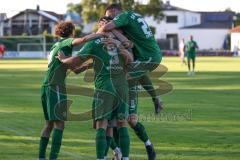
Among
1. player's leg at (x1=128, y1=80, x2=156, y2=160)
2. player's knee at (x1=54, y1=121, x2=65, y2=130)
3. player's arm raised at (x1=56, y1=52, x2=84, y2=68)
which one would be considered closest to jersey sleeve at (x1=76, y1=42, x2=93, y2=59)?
player's arm raised at (x1=56, y1=52, x2=84, y2=68)

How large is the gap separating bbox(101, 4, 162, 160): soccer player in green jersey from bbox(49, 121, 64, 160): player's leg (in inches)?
42.5

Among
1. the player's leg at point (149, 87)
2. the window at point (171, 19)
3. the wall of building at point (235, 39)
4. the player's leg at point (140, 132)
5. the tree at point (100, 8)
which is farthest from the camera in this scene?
the window at point (171, 19)

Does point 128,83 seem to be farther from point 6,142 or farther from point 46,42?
point 46,42

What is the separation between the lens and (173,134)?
51.5ft

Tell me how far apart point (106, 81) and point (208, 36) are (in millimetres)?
135058

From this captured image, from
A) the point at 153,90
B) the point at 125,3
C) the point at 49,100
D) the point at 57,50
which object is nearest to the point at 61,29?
the point at 57,50

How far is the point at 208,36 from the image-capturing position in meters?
145

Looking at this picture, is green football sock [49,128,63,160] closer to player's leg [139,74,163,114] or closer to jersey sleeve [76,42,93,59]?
jersey sleeve [76,42,93,59]

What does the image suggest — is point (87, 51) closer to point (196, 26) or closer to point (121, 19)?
point (121, 19)

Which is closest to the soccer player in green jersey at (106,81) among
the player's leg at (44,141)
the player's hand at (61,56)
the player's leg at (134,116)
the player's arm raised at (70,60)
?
the player's arm raised at (70,60)

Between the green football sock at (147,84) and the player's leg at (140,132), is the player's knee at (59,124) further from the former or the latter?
the green football sock at (147,84)

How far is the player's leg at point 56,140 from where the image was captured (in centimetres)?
1171

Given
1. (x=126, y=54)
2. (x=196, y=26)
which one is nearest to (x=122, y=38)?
(x=126, y=54)

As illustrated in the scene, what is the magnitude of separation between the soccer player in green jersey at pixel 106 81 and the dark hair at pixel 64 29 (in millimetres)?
646
